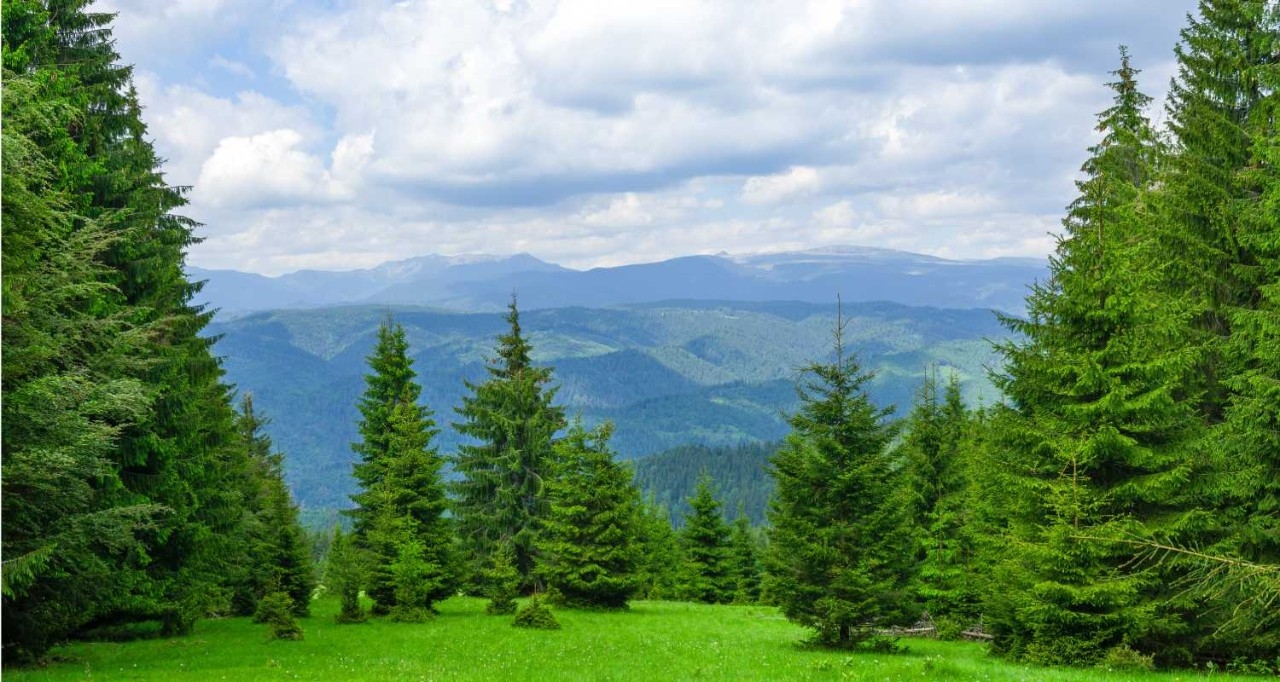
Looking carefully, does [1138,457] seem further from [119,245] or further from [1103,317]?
[119,245]

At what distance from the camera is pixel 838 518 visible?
23.4 metres

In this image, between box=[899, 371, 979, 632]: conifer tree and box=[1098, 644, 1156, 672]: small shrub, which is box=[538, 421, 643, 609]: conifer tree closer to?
box=[899, 371, 979, 632]: conifer tree

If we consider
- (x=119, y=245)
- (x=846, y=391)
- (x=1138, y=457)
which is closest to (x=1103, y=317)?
(x=1138, y=457)

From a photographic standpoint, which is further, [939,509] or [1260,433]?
[939,509]

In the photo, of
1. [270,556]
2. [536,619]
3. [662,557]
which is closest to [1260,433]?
[536,619]

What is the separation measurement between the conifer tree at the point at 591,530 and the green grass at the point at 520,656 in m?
3.36

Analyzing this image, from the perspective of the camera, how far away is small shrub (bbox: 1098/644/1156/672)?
17.3 m

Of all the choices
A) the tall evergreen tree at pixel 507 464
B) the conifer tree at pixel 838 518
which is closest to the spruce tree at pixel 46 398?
the conifer tree at pixel 838 518

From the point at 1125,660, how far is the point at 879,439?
8102mm

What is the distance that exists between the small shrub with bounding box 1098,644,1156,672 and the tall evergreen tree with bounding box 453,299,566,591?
2928 cm

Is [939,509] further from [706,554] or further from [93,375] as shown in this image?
[93,375]

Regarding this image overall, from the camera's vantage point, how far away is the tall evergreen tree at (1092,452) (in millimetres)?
18297

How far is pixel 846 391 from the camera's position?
931 inches

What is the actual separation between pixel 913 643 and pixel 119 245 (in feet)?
92.4
